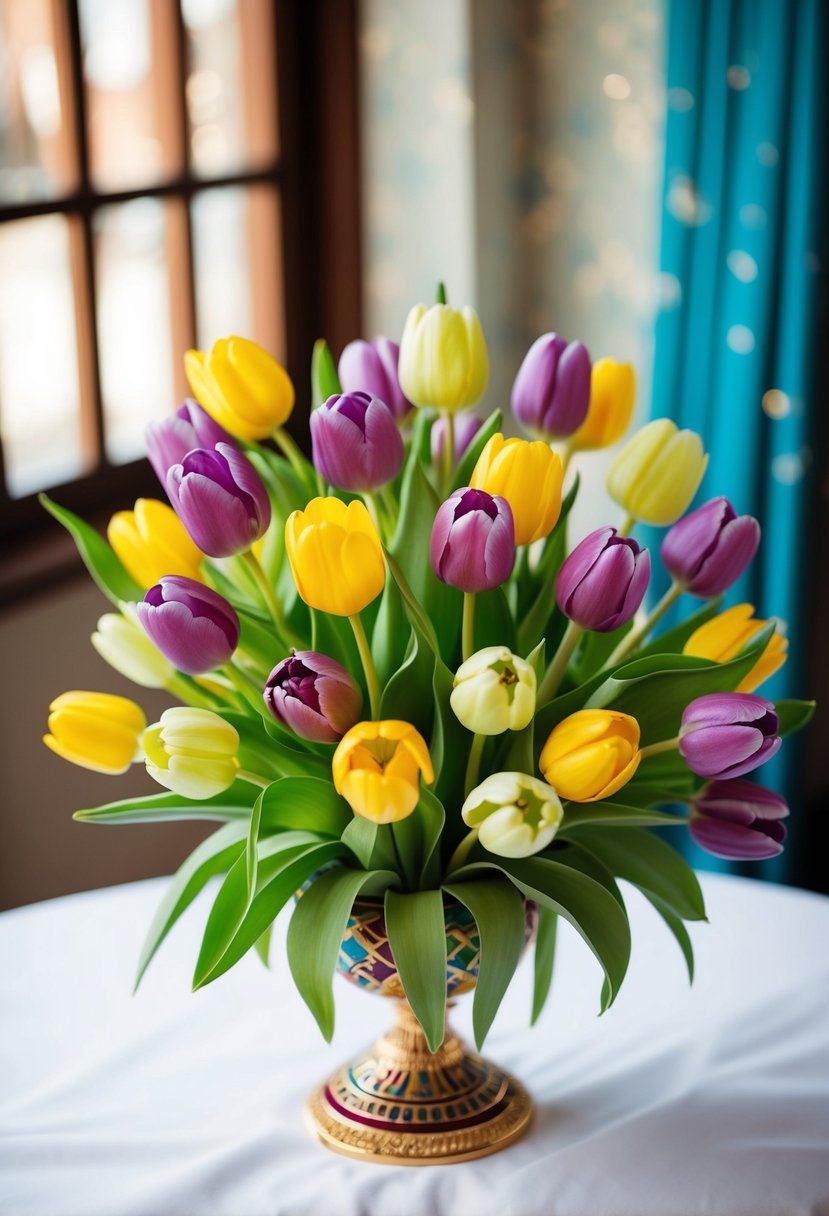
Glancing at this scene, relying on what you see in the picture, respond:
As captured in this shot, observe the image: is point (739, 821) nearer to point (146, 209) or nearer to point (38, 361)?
point (38, 361)

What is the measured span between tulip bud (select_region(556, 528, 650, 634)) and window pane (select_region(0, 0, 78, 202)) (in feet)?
4.42

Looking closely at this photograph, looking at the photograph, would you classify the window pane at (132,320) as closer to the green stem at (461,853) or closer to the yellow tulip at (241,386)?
the yellow tulip at (241,386)

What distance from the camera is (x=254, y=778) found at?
0.77 meters

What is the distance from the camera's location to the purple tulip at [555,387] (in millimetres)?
814

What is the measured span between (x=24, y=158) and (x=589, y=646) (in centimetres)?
136

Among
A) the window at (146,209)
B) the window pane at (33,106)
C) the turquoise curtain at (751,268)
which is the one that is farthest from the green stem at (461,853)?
the turquoise curtain at (751,268)

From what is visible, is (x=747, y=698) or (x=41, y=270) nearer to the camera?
(x=747, y=698)

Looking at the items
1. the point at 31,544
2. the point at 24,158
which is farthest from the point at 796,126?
the point at 31,544

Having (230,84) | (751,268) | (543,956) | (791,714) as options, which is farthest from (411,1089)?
(230,84)

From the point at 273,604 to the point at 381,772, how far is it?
16 cm

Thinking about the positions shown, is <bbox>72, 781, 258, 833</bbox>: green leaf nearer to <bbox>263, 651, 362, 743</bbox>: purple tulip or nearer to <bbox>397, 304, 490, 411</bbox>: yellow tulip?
<bbox>263, 651, 362, 743</bbox>: purple tulip

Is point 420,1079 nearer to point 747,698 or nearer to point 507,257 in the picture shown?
point 747,698

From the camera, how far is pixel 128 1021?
1.00 metres

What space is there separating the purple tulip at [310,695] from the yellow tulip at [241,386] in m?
0.17
